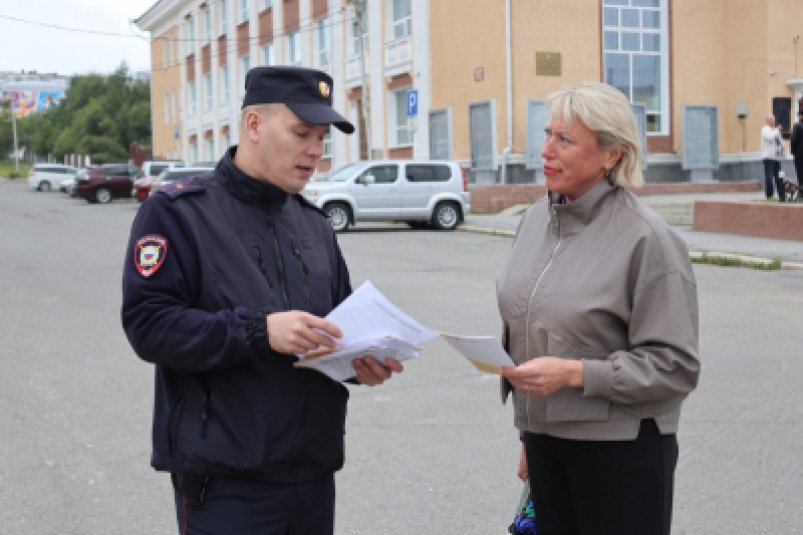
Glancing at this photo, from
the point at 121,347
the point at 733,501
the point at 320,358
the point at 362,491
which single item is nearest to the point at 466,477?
the point at 362,491

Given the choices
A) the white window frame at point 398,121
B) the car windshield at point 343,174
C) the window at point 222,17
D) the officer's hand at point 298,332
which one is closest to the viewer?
the officer's hand at point 298,332

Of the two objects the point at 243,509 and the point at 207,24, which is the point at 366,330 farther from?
the point at 207,24

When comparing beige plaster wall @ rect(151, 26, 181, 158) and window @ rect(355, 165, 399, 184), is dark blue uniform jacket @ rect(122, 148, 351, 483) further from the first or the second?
beige plaster wall @ rect(151, 26, 181, 158)

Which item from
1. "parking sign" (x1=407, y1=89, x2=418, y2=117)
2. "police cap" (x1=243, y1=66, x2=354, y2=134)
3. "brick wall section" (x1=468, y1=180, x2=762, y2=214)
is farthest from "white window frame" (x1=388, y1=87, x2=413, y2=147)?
"police cap" (x1=243, y1=66, x2=354, y2=134)

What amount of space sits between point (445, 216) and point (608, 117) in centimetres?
2147

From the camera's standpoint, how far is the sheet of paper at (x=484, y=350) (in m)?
2.77

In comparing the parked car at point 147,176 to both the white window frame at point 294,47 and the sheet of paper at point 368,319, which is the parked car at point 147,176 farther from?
the sheet of paper at point 368,319

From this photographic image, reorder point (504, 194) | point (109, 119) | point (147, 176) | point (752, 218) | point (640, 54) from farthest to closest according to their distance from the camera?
1. point (109, 119)
2. point (147, 176)
3. point (640, 54)
4. point (504, 194)
5. point (752, 218)

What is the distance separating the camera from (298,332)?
8.63 ft

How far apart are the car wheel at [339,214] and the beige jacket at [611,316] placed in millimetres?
20840

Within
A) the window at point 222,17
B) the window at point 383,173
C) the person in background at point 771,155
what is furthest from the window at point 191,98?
the person in background at point 771,155

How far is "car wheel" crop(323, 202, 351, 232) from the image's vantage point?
23844 mm

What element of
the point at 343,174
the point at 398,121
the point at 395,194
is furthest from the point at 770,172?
the point at 398,121

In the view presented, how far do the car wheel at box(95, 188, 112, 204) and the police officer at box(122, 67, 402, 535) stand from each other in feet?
139
